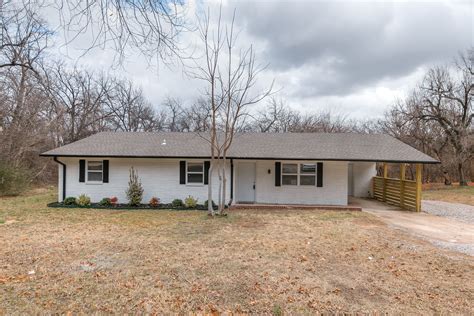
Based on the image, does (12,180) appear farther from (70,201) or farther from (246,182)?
(246,182)

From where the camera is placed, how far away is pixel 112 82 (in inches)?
1072

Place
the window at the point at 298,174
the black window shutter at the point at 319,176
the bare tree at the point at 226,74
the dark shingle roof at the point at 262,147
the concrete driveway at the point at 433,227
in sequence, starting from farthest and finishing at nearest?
the window at the point at 298,174
the black window shutter at the point at 319,176
the dark shingle roof at the point at 262,147
the bare tree at the point at 226,74
the concrete driveway at the point at 433,227

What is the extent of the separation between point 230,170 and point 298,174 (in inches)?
119

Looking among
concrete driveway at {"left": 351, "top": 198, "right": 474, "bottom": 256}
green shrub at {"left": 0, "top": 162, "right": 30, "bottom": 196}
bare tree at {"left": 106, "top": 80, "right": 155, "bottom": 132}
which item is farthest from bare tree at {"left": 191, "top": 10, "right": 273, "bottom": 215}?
bare tree at {"left": 106, "top": 80, "right": 155, "bottom": 132}

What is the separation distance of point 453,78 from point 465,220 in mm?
16344

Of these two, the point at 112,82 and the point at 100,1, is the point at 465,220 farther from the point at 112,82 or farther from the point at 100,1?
the point at 112,82

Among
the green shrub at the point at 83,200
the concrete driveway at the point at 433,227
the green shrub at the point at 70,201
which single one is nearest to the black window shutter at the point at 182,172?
the green shrub at the point at 83,200

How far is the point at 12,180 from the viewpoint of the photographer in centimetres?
1388

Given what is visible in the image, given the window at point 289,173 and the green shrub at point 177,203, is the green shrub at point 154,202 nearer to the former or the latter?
the green shrub at point 177,203

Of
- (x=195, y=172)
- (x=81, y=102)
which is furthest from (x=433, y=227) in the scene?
(x=81, y=102)

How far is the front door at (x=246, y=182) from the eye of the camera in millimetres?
12508

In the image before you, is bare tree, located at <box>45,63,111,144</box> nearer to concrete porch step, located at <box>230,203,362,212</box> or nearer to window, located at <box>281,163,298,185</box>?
concrete porch step, located at <box>230,203,362,212</box>

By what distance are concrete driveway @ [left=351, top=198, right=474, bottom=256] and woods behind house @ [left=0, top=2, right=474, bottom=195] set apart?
261 inches

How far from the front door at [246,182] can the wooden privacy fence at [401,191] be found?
6.49m
